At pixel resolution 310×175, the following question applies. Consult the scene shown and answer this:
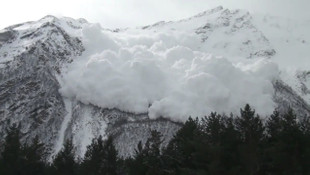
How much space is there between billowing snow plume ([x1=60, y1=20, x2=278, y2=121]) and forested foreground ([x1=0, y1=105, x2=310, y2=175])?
3385 inches

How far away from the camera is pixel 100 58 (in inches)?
7067

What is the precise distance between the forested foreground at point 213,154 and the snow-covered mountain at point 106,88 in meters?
66.8

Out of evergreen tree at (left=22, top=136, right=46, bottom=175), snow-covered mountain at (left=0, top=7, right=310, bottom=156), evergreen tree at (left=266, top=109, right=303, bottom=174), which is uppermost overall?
snow-covered mountain at (left=0, top=7, right=310, bottom=156)

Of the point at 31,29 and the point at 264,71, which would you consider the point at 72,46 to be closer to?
the point at 31,29

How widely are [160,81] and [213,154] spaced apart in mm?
129523

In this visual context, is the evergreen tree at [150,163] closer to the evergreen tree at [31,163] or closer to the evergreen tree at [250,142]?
the evergreen tree at [250,142]

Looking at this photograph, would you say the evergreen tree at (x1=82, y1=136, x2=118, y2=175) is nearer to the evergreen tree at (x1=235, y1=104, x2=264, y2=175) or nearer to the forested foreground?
the forested foreground

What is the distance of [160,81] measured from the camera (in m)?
172

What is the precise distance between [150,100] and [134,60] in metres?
23.3

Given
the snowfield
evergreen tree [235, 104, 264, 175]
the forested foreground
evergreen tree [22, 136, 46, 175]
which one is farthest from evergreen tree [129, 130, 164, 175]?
the snowfield

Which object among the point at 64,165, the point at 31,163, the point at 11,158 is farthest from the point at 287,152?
the point at 11,158

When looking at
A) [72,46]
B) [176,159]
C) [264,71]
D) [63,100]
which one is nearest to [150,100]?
[63,100]

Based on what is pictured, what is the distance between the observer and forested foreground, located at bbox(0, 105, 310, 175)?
42.8 meters

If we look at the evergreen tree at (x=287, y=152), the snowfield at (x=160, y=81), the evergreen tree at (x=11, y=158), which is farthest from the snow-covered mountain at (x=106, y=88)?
the evergreen tree at (x=287, y=152)
